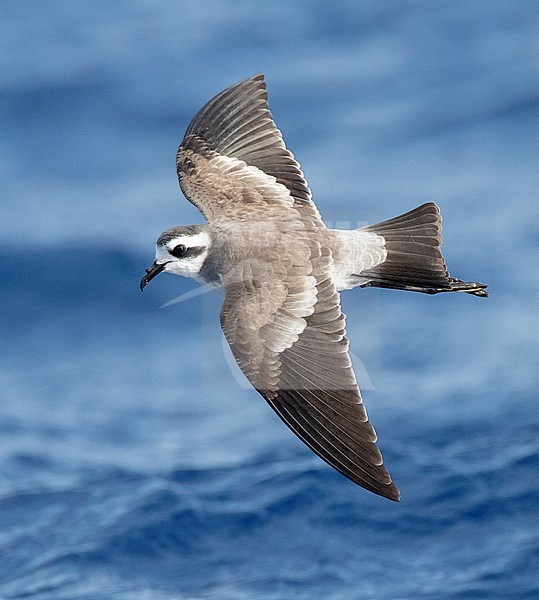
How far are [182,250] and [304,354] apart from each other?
1067mm

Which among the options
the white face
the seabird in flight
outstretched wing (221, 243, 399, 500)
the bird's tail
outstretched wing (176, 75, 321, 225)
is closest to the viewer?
outstretched wing (221, 243, 399, 500)

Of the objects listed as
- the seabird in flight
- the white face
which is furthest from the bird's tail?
the white face

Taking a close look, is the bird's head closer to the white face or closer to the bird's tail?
the white face

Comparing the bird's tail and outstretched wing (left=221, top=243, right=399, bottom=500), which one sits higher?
the bird's tail

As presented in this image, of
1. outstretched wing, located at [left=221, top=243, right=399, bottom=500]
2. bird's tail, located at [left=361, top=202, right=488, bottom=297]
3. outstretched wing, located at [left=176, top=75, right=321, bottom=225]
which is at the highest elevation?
outstretched wing, located at [left=176, top=75, right=321, bottom=225]

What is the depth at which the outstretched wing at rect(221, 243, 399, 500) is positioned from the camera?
723 centimetres

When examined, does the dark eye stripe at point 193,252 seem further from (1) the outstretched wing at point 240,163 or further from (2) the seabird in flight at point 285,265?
(1) the outstretched wing at point 240,163

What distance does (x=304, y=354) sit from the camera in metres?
7.63

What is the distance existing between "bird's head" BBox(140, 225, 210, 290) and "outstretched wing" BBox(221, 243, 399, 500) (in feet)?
1.09

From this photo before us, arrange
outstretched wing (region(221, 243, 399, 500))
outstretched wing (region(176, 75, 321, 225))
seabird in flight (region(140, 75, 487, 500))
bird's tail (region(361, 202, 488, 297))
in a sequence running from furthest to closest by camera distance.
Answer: outstretched wing (region(176, 75, 321, 225)) → bird's tail (region(361, 202, 488, 297)) → seabird in flight (region(140, 75, 487, 500)) → outstretched wing (region(221, 243, 399, 500))

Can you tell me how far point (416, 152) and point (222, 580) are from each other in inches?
207

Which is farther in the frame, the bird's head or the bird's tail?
the bird's tail

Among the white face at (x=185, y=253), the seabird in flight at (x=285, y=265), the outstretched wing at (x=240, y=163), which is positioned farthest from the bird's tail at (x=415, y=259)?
the white face at (x=185, y=253)

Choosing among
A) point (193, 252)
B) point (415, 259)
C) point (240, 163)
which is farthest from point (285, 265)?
point (240, 163)
